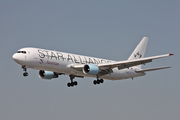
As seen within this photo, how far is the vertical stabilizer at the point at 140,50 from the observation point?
64.6m

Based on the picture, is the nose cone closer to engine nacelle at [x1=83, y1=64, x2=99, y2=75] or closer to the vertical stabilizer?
engine nacelle at [x1=83, y1=64, x2=99, y2=75]

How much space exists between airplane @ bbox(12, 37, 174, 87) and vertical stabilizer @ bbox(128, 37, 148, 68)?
403cm

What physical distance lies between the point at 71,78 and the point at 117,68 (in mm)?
8663

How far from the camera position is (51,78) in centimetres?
5716

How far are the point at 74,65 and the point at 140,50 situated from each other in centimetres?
1955

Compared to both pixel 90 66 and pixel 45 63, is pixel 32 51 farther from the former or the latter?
pixel 90 66

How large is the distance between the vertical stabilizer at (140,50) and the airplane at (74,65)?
403 cm

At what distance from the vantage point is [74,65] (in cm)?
5141

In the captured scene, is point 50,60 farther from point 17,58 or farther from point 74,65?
point 17,58

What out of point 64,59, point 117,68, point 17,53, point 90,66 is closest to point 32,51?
point 17,53

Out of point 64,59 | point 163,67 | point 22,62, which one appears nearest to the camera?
point 22,62

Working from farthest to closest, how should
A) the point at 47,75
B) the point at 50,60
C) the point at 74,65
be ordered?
the point at 47,75 < the point at 74,65 < the point at 50,60

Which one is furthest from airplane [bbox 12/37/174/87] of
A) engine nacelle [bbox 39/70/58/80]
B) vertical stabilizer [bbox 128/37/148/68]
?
vertical stabilizer [bbox 128/37/148/68]

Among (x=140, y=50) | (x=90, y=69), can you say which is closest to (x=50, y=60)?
(x=90, y=69)
